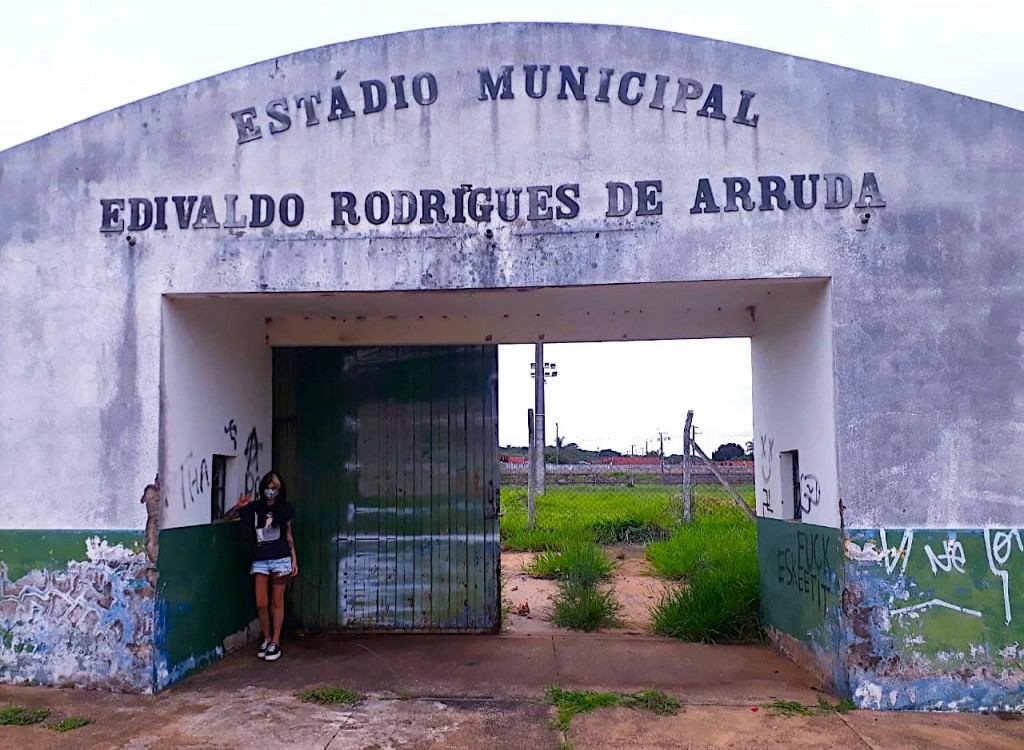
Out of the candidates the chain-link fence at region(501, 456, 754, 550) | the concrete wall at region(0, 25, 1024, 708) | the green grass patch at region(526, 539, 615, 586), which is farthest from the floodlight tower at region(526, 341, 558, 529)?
the concrete wall at region(0, 25, 1024, 708)

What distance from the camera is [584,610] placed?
851cm

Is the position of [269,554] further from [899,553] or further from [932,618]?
[932,618]

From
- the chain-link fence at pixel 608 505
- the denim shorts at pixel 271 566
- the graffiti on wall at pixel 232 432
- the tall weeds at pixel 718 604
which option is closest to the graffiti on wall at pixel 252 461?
the graffiti on wall at pixel 232 432

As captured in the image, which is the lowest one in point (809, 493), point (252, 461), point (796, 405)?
point (809, 493)

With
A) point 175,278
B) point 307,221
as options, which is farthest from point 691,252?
point 175,278

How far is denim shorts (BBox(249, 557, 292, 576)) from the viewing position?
733cm

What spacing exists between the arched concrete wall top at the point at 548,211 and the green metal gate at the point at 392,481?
217 centimetres

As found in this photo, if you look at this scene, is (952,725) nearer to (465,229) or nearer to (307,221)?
(465,229)

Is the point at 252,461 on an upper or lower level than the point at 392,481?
upper

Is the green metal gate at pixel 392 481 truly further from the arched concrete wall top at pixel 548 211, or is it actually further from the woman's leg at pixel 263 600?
the arched concrete wall top at pixel 548 211

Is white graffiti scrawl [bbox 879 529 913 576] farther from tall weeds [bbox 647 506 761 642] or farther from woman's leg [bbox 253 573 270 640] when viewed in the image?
woman's leg [bbox 253 573 270 640]

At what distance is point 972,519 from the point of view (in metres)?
5.99

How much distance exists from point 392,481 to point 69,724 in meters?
3.50

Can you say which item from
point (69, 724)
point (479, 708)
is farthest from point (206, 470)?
point (479, 708)
